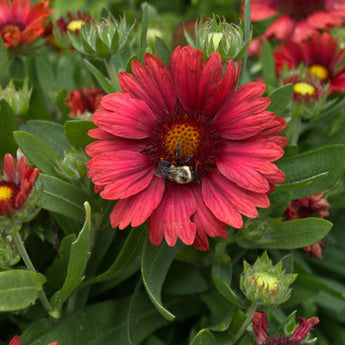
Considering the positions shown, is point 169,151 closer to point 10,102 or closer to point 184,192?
point 184,192

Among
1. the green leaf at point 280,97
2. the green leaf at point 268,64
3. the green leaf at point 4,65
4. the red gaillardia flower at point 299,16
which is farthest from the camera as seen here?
the red gaillardia flower at point 299,16

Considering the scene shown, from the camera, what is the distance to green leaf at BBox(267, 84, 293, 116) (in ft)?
2.71

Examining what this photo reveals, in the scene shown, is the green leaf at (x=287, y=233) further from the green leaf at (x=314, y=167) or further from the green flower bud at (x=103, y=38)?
the green flower bud at (x=103, y=38)

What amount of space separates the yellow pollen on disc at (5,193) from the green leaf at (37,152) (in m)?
0.12

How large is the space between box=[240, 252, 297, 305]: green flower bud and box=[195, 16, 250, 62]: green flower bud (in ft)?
0.94

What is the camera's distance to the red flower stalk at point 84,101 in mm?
990

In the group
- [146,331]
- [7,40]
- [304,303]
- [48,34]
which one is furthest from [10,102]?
[304,303]

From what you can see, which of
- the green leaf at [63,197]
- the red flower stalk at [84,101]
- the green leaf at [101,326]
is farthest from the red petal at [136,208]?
the red flower stalk at [84,101]

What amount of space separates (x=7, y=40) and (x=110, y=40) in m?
0.31

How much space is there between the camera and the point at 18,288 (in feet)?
2.27

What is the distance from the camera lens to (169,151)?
0.79 m

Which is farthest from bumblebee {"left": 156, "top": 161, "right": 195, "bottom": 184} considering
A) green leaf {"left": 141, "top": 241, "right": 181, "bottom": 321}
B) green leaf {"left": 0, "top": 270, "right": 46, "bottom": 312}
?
green leaf {"left": 0, "top": 270, "right": 46, "bottom": 312}

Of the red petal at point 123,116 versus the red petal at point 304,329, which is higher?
the red petal at point 123,116

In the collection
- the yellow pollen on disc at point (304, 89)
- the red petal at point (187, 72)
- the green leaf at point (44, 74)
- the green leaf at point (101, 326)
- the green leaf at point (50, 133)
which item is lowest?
the green leaf at point (101, 326)
